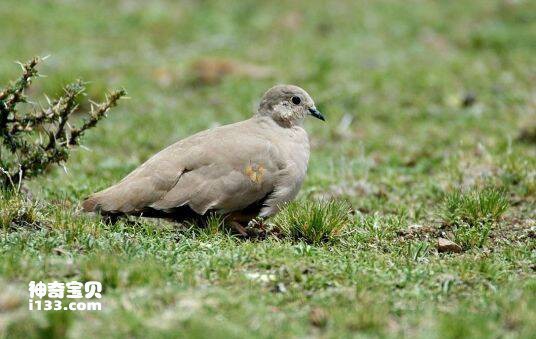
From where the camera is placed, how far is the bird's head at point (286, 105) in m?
7.22

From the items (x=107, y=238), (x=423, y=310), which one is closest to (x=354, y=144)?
(x=107, y=238)

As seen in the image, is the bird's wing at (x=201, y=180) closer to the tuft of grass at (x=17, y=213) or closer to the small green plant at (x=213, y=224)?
the small green plant at (x=213, y=224)

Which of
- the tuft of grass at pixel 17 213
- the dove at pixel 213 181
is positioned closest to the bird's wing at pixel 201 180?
the dove at pixel 213 181

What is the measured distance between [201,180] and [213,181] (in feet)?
0.29

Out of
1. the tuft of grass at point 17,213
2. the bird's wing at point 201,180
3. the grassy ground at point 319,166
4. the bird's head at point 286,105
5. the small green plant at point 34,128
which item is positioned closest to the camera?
the grassy ground at point 319,166

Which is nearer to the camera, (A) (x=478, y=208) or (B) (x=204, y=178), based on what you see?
(B) (x=204, y=178)

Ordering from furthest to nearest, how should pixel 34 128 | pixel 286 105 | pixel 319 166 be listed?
pixel 319 166 → pixel 286 105 → pixel 34 128

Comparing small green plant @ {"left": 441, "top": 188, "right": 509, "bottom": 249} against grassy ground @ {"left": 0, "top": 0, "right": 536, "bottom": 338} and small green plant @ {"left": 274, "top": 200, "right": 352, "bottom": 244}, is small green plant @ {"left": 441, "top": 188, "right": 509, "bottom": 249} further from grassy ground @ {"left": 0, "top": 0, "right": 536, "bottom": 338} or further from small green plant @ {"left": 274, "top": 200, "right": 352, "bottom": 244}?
small green plant @ {"left": 274, "top": 200, "right": 352, "bottom": 244}

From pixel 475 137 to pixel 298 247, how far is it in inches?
196

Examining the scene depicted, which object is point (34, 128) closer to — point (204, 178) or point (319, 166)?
point (204, 178)

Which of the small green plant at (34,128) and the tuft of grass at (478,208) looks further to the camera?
the tuft of grass at (478,208)

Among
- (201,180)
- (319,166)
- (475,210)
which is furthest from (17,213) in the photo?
(319,166)

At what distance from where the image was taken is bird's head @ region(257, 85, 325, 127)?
23.7 feet

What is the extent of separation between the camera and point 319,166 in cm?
931
